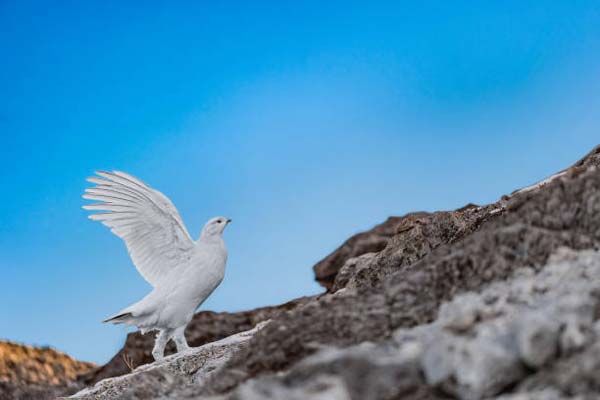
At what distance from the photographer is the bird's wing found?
13.6 meters

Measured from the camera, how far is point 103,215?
1388cm

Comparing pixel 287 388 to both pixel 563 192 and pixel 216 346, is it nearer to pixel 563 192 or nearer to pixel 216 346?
pixel 563 192

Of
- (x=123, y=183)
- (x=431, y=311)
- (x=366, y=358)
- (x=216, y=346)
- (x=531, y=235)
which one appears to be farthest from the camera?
(x=123, y=183)

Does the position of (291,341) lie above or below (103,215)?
below

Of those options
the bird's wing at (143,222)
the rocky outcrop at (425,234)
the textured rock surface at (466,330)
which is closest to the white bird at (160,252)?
the bird's wing at (143,222)

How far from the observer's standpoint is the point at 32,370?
1250 inches

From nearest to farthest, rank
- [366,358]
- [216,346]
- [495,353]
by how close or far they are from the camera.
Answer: [495,353], [366,358], [216,346]

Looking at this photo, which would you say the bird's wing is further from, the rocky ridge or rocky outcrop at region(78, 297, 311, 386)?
rocky outcrop at region(78, 297, 311, 386)

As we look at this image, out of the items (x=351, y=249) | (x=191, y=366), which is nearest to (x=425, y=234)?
Result: (x=191, y=366)

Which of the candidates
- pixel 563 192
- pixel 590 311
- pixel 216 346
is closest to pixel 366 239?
pixel 216 346

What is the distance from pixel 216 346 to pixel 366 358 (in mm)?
8704

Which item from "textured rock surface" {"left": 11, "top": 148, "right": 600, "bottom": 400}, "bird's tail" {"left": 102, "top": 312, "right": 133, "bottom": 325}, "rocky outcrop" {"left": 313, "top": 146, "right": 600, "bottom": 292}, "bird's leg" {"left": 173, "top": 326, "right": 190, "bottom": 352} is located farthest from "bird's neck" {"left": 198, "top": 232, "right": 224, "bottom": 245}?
"textured rock surface" {"left": 11, "top": 148, "right": 600, "bottom": 400}

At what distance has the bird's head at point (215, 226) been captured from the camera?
13.6m

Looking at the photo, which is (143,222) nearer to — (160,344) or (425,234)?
(160,344)
